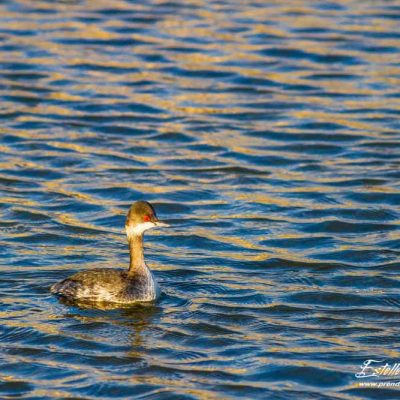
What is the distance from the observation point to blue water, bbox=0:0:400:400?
10.6m

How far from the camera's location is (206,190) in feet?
52.2

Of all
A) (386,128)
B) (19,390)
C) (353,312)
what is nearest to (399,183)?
(386,128)

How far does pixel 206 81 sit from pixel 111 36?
3178mm

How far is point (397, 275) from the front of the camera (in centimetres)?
1285

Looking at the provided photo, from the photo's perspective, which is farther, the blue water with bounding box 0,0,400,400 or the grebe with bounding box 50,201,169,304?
the grebe with bounding box 50,201,169,304

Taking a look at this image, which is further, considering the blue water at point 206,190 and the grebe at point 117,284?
the grebe at point 117,284

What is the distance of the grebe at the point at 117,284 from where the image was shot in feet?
38.6

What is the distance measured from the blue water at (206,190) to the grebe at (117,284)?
16 centimetres

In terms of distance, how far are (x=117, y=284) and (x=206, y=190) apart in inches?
162

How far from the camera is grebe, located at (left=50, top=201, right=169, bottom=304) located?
11.8 m

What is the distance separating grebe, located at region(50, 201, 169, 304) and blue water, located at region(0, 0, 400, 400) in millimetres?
165

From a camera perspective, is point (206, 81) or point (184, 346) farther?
point (206, 81)

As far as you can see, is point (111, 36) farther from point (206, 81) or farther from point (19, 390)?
point (19, 390)

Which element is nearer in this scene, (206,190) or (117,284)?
(117,284)
